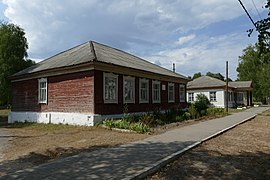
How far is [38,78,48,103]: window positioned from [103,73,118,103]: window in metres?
4.97

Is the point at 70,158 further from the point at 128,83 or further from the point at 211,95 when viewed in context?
the point at 211,95

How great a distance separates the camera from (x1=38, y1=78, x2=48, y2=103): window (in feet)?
65.4

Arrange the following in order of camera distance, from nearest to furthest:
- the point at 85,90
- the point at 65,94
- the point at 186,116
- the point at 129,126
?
the point at 129,126 < the point at 85,90 < the point at 65,94 < the point at 186,116

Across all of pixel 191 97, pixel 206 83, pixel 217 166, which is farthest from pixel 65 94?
pixel 206 83

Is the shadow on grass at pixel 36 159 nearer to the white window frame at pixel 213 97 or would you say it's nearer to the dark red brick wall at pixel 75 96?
the dark red brick wall at pixel 75 96

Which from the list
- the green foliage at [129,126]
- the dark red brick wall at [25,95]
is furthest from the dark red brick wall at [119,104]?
the dark red brick wall at [25,95]

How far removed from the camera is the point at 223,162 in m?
7.93

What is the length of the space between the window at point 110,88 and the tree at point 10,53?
15.8m

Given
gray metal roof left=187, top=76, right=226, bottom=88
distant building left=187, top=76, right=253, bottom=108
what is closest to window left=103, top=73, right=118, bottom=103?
distant building left=187, top=76, right=253, bottom=108

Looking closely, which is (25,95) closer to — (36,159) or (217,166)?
(36,159)

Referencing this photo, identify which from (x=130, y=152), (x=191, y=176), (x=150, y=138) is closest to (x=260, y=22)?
(x=191, y=176)

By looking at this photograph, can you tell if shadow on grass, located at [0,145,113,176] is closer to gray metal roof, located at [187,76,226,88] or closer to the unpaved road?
the unpaved road

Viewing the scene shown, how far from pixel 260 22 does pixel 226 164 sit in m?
3.99

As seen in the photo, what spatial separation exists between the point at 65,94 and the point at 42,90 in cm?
300
